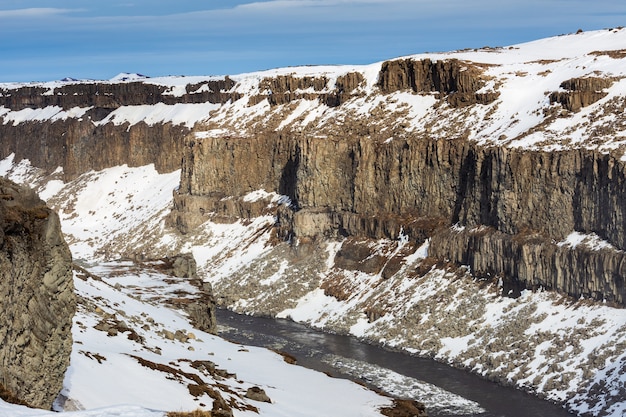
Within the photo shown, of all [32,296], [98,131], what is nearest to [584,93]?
[32,296]

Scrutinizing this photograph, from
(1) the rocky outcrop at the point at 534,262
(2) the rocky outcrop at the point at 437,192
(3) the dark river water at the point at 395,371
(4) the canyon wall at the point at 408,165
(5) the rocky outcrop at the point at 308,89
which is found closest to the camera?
(3) the dark river water at the point at 395,371

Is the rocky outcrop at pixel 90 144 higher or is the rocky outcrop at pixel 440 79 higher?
the rocky outcrop at pixel 440 79

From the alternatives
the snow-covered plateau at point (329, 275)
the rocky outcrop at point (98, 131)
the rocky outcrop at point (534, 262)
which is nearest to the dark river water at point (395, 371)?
the snow-covered plateau at point (329, 275)

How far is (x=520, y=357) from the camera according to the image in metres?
74.9

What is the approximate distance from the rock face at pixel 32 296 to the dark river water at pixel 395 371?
132 feet

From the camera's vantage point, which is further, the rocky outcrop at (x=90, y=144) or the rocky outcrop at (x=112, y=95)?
the rocky outcrop at (x=112, y=95)

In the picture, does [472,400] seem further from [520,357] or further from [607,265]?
[607,265]

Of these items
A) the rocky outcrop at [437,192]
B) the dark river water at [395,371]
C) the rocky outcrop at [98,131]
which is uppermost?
the rocky outcrop at [98,131]

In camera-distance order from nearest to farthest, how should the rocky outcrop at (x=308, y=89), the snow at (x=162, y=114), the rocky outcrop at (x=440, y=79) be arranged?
the rocky outcrop at (x=440, y=79) < the rocky outcrop at (x=308, y=89) < the snow at (x=162, y=114)

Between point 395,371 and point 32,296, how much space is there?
52977 millimetres

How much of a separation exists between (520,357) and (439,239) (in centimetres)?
2339

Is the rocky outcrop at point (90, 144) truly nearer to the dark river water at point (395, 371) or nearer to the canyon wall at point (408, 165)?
the canyon wall at point (408, 165)

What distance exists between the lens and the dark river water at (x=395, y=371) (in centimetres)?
6619

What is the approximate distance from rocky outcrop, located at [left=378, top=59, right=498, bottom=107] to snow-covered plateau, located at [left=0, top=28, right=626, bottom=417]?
457mm
